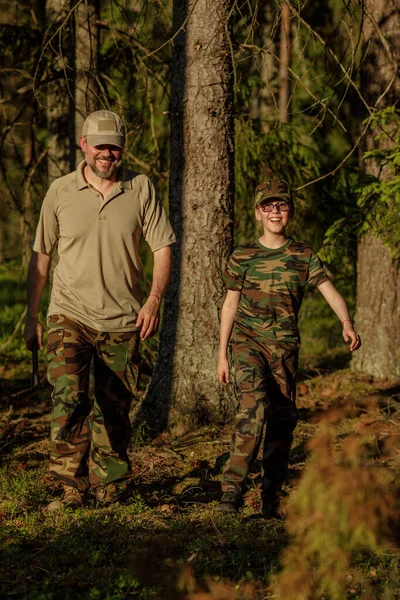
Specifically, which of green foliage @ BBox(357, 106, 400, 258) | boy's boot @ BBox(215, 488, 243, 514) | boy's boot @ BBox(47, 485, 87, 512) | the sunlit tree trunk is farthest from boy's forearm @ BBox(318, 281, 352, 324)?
green foliage @ BBox(357, 106, 400, 258)

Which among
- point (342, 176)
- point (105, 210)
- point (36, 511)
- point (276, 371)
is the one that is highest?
point (342, 176)

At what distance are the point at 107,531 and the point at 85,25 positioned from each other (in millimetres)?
5658

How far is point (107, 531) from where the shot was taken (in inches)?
189

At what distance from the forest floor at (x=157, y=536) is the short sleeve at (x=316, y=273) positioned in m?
1.52

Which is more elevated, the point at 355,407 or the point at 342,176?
the point at 342,176

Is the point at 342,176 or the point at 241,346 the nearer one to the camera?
the point at 241,346

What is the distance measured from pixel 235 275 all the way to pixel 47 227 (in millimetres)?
1253

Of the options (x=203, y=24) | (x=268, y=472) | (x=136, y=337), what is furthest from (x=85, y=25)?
(x=268, y=472)

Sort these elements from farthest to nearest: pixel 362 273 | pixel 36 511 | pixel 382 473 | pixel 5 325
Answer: pixel 5 325 < pixel 362 273 < pixel 382 473 < pixel 36 511

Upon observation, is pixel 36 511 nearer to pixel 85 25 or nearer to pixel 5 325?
pixel 85 25

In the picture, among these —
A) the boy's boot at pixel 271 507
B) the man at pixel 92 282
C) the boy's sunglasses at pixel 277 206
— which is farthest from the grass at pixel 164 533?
the boy's sunglasses at pixel 277 206

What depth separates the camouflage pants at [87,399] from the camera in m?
5.37

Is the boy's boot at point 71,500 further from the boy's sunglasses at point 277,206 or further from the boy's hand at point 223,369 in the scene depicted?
the boy's sunglasses at point 277,206

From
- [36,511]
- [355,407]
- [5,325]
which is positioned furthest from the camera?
[5,325]
